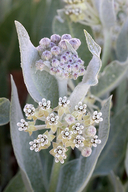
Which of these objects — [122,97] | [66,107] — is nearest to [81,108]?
[66,107]

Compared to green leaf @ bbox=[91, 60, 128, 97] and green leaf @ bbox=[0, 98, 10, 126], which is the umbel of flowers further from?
green leaf @ bbox=[91, 60, 128, 97]

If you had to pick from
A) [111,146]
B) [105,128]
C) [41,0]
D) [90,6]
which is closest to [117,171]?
[111,146]

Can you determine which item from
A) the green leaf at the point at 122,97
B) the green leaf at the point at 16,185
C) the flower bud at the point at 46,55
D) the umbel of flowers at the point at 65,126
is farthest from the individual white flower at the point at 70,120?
the green leaf at the point at 122,97

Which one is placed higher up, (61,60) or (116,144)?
(61,60)

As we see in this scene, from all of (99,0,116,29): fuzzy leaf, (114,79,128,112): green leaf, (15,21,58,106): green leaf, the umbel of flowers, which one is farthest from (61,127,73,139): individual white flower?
(114,79,128,112): green leaf

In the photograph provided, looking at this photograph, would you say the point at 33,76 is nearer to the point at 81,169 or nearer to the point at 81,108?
Result: the point at 81,108

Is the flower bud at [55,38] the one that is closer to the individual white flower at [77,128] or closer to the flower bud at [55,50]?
the flower bud at [55,50]
